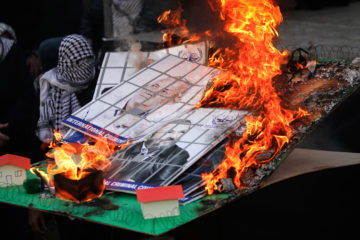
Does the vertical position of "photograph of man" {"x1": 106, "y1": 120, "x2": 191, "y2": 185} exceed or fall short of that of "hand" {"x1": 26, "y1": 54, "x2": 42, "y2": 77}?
it exceeds it

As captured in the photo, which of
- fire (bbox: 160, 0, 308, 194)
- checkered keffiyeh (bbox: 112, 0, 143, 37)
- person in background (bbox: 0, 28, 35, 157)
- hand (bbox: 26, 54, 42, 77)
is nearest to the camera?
fire (bbox: 160, 0, 308, 194)

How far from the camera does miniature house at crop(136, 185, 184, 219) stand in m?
1.90

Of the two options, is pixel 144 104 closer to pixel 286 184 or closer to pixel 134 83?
pixel 134 83

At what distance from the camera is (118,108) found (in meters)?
2.74

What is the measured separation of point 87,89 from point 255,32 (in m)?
1.33

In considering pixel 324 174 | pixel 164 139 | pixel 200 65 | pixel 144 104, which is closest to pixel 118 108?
pixel 144 104

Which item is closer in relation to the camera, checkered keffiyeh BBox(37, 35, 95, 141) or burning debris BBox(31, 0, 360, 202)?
burning debris BBox(31, 0, 360, 202)

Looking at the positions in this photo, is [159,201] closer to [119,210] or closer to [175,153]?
[119,210]

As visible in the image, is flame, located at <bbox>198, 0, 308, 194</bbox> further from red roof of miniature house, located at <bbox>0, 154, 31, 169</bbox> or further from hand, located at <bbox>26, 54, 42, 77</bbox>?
hand, located at <bbox>26, 54, 42, 77</bbox>

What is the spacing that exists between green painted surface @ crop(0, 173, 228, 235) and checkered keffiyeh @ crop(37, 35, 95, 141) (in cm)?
97

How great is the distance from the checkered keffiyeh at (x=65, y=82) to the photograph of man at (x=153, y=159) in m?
0.95

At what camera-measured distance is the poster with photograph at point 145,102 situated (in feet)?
8.46

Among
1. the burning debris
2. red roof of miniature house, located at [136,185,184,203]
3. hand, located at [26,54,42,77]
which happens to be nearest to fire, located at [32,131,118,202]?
the burning debris

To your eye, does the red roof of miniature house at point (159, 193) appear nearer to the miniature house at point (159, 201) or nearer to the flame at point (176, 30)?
the miniature house at point (159, 201)
